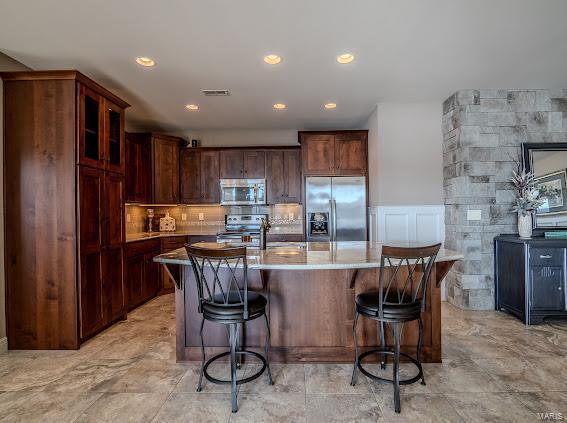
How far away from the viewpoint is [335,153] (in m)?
4.97

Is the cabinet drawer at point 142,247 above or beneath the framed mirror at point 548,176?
beneath

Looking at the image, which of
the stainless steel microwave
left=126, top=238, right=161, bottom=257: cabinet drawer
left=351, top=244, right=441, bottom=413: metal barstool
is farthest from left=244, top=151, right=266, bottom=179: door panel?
left=351, top=244, right=441, bottom=413: metal barstool

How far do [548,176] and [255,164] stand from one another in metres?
4.09

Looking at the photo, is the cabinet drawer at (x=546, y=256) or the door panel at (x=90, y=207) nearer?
the door panel at (x=90, y=207)

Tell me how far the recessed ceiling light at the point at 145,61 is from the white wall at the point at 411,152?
2.93 metres

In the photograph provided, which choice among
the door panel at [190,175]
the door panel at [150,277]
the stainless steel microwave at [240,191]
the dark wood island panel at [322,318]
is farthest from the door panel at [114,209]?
the stainless steel microwave at [240,191]

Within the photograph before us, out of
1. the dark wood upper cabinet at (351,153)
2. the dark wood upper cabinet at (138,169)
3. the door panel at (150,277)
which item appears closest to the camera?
the door panel at (150,277)

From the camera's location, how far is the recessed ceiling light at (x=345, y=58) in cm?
287

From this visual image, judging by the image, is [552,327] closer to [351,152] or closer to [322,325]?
[322,325]

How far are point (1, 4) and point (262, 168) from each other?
11.9ft

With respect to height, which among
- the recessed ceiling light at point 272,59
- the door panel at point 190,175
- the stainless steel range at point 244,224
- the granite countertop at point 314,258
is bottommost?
the granite countertop at point 314,258

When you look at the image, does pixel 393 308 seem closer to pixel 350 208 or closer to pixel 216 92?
pixel 350 208

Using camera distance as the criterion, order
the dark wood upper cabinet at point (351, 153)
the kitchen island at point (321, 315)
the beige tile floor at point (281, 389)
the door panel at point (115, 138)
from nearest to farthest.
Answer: the beige tile floor at point (281, 389), the kitchen island at point (321, 315), the door panel at point (115, 138), the dark wood upper cabinet at point (351, 153)

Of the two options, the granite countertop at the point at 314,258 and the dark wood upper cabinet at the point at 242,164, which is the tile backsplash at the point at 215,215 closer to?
the dark wood upper cabinet at the point at 242,164
